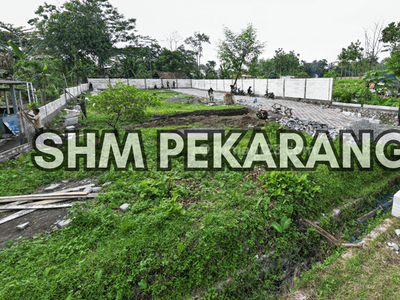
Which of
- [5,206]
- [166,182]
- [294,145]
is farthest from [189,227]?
[294,145]

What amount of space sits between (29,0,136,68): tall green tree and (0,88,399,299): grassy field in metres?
28.3

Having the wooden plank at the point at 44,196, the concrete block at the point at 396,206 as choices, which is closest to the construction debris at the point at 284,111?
the concrete block at the point at 396,206

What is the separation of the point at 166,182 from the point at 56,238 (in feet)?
6.68

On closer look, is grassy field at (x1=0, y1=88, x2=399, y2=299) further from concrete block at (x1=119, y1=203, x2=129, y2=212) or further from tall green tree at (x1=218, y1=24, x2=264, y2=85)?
tall green tree at (x1=218, y1=24, x2=264, y2=85)

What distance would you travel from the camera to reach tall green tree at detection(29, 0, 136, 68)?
27.1 meters

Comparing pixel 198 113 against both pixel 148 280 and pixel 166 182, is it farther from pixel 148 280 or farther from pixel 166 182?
pixel 148 280

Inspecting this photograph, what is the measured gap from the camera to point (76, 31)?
27.4 metres

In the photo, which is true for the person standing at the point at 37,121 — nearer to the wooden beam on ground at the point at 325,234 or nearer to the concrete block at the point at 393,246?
the wooden beam on ground at the point at 325,234

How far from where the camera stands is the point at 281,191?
4.11 metres

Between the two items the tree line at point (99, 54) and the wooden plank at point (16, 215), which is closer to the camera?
the wooden plank at point (16, 215)

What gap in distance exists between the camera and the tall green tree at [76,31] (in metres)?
27.1

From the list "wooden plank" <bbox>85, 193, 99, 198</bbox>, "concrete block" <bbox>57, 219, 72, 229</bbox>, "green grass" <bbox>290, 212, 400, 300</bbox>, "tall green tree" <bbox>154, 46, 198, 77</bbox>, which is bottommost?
"green grass" <bbox>290, 212, 400, 300</bbox>

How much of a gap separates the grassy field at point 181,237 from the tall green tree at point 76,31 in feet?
92.9

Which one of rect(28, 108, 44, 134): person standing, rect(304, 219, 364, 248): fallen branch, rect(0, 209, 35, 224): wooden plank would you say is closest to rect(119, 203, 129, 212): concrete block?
rect(0, 209, 35, 224): wooden plank
